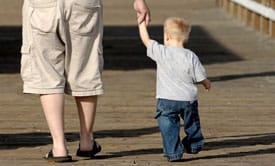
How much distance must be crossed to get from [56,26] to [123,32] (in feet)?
40.3

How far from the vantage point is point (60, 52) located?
24.0 feet

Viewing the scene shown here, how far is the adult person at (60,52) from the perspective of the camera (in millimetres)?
7250

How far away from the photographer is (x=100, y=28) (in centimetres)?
740

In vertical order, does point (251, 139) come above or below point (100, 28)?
below

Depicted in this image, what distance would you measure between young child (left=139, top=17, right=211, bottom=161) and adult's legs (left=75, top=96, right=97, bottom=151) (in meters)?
0.46

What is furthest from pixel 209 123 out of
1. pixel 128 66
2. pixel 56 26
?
pixel 128 66

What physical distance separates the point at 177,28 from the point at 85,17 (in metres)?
0.62

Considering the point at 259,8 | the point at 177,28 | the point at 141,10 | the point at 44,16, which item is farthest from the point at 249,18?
the point at 44,16

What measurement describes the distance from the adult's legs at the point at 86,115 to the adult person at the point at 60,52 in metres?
0.06

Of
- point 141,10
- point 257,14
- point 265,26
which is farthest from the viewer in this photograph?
point 257,14

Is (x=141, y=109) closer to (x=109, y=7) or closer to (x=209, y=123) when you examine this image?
(x=209, y=123)

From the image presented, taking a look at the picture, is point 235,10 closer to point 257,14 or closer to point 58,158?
point 257,14

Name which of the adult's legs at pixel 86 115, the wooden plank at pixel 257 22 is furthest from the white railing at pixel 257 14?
the adult's legs at pixel 86 115

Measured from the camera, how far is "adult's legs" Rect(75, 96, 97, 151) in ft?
24.6
